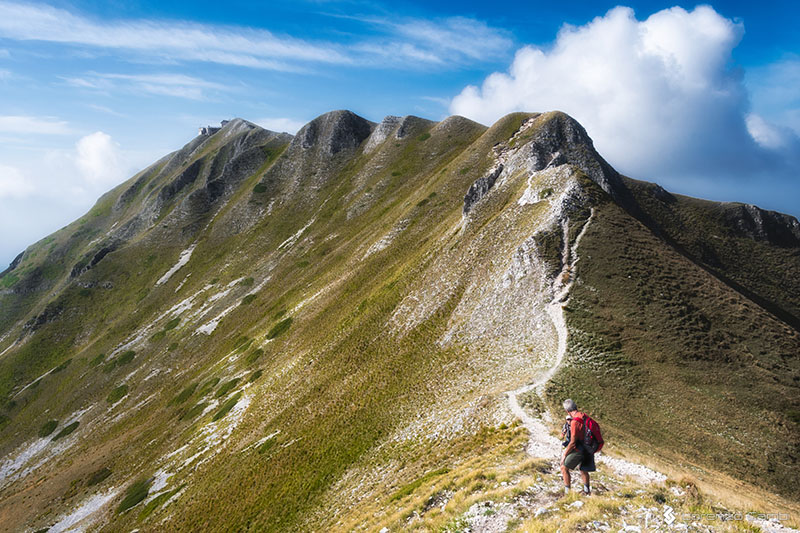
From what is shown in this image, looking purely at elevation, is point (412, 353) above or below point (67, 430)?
above

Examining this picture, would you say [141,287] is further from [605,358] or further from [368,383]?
[605,358]

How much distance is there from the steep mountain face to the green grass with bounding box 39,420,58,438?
59 centimetres

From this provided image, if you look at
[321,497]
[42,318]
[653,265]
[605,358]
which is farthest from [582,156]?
[42,318]

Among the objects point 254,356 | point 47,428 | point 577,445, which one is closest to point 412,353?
point 577,445

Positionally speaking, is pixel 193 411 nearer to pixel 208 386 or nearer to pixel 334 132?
pixel 208 386

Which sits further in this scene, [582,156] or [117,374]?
[117,374]

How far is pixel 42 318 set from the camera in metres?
122

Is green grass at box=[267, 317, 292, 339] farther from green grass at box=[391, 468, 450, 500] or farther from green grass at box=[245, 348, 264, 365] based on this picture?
green grass at box=[391, 468, 450, 500]

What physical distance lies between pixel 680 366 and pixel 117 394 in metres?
99.5

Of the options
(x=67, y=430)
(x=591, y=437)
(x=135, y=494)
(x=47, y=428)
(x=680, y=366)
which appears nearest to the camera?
(x=591, y=437)

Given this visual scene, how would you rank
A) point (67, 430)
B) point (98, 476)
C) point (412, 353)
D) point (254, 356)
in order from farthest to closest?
point (67, 430), point (254, 356), point (98, 476), point (412, 353)

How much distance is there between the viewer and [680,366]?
3077 cm

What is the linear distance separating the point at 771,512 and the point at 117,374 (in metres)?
111

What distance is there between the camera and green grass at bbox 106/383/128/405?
8244 cm
